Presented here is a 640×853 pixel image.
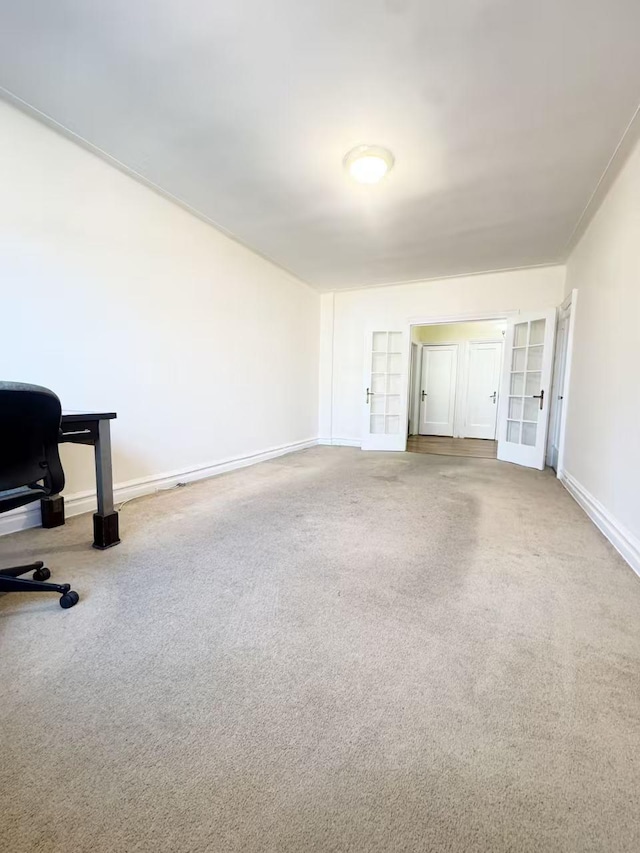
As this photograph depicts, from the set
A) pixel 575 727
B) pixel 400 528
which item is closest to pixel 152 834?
pixel 575 727

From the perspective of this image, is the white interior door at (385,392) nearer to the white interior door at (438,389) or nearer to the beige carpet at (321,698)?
the white interior door at (438,389)

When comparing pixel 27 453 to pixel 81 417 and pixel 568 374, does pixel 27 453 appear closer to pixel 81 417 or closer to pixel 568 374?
pixel 81 417

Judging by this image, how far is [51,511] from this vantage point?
7.65 feet

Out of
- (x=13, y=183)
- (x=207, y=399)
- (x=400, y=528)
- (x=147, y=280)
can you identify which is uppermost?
(x=13, y=183)

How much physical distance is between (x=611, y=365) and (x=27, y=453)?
357 centimetres

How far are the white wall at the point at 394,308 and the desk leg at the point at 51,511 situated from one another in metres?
4.17

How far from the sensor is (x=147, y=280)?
3.00 metres

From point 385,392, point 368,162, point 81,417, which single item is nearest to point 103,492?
A: point 81,417

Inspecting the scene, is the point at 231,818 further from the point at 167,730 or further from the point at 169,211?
the point at 169,211

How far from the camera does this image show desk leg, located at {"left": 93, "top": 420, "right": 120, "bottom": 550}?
6.70 feet

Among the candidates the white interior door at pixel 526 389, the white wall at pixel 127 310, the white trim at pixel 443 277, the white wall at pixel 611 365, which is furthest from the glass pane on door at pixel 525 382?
the white wall at pixel 127 310

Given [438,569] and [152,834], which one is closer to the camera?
[152,834]

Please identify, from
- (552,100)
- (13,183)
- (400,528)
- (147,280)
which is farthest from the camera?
(147,280)

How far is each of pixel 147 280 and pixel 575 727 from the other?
361cm
